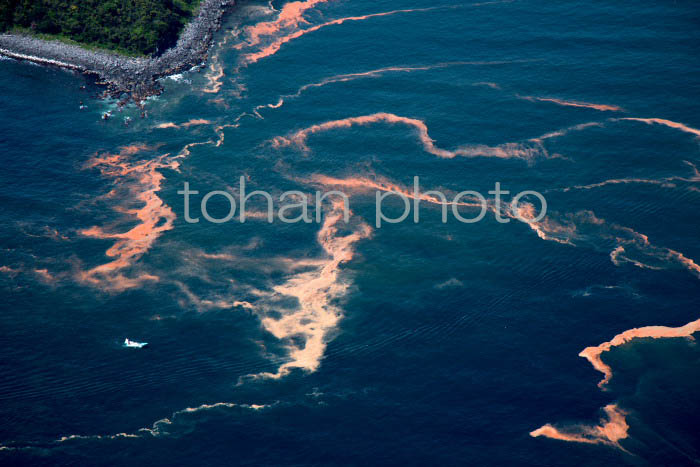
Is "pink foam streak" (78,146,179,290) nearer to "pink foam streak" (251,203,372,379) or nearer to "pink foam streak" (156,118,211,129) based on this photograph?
"pink foam streak" (156,118,211,129)

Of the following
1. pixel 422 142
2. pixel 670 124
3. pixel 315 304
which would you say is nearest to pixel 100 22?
pixel 422 142

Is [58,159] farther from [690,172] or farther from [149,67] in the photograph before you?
[690,172]

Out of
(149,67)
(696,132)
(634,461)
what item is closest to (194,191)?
(149,67)

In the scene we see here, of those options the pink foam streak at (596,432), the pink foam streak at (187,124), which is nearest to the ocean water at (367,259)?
the pink foam streak at (596,432)

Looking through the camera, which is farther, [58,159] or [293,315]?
[58,159]

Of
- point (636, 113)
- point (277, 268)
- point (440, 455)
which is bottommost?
point (440, 455)

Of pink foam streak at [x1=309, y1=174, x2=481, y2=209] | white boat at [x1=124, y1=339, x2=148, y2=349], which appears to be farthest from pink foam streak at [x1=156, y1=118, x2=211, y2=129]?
white boat at [x1=124, y1=339, x2=148, y2=349]

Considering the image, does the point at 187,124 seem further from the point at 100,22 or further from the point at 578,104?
the point at 578,104
